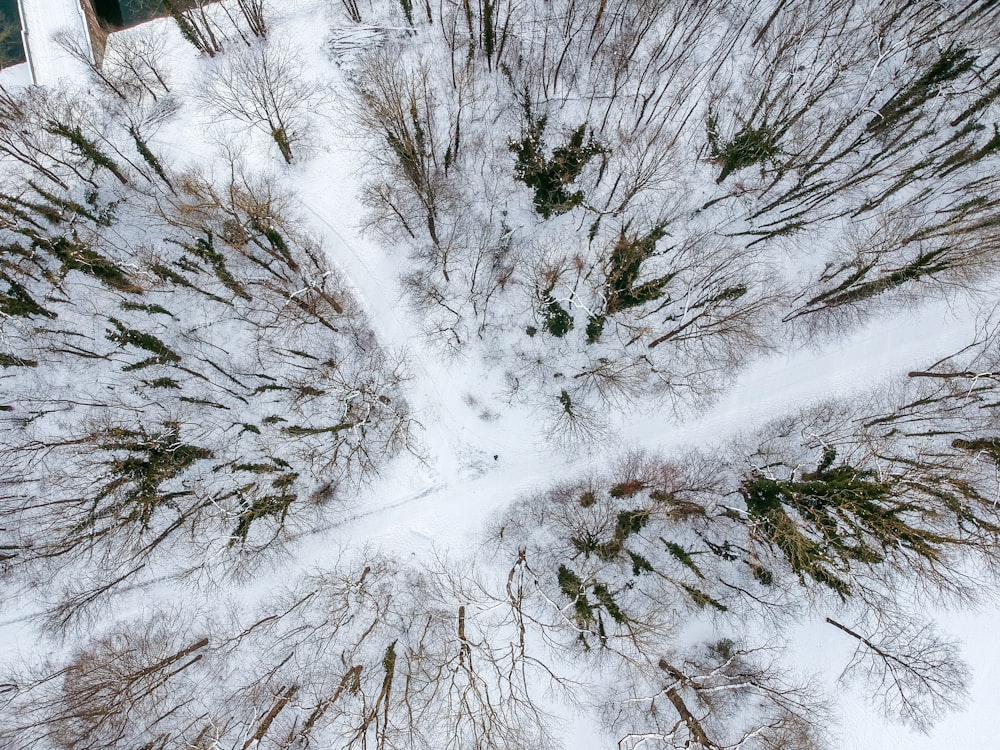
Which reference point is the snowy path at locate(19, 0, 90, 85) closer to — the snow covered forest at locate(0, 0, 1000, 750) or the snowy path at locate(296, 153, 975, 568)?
the snow covered forest at locate(0, 0, 1000, 750)

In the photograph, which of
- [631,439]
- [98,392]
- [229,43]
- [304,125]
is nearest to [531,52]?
[304,125]

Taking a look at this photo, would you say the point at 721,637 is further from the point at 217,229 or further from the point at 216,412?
the point at 217,229

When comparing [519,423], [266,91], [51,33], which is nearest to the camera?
[519,423]

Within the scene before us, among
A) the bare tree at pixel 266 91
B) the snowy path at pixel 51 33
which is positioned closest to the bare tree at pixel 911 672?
the bare tree at pixel 266 91

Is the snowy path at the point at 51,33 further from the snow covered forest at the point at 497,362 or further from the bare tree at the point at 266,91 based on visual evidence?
the bare tree at the point at 266,91

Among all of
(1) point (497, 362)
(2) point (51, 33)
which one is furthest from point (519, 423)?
(2) point (51, 33)

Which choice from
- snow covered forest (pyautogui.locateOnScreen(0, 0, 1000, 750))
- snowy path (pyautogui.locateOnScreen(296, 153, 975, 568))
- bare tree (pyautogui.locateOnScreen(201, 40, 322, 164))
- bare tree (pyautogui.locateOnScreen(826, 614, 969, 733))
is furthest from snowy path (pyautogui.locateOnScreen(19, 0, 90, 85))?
bare tree (pyautogui.locateOnScreen(826, 614, 969, 733))

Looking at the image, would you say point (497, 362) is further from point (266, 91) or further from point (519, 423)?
point (266, 91)
